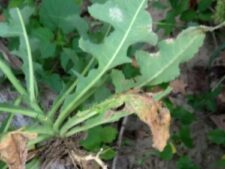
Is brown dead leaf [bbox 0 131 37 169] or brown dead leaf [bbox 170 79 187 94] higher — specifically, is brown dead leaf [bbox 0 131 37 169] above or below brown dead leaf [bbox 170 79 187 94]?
above

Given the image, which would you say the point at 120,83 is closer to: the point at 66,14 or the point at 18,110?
the point at 18,110

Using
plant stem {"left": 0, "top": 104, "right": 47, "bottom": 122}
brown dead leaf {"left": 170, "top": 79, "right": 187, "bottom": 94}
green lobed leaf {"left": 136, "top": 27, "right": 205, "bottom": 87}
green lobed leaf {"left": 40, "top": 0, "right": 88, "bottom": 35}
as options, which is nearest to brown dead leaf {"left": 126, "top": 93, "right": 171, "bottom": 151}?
green lobed leaf {"left": 136, "top": 27, "right": 205, "bottom": 87}

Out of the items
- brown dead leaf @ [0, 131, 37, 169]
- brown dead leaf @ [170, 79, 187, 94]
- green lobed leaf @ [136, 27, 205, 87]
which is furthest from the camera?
brown dead leaf @ [170, 79, 187, 94]

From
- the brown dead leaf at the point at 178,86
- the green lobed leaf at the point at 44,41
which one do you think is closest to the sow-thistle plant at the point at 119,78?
the green lobed leaf at the point at 44,41

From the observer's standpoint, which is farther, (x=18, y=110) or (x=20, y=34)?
(x=20, y=34)

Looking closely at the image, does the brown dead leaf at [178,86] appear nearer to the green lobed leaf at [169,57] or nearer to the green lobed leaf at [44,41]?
the green lobed leaf at [44,41]

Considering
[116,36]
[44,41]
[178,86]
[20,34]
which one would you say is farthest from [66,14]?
[178,86]

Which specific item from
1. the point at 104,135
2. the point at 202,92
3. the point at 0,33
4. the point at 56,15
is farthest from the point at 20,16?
the point at 202,92

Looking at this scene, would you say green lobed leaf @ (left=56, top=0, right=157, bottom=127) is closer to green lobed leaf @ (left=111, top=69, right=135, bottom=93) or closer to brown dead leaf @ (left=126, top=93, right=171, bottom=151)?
green lobed leaf @ (left=111, top=69, right=135, bottom=93)
